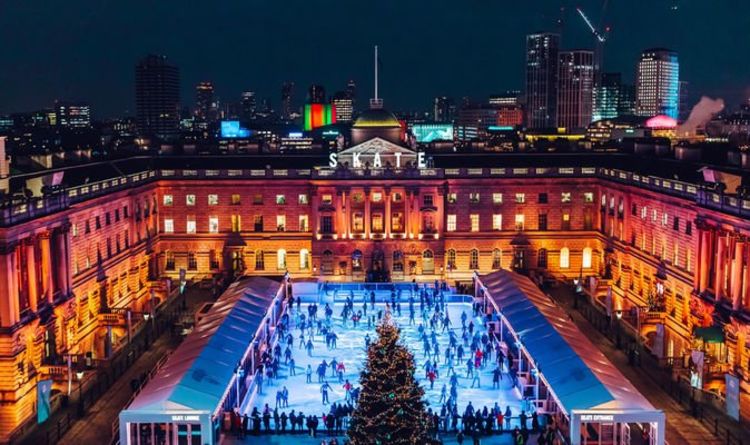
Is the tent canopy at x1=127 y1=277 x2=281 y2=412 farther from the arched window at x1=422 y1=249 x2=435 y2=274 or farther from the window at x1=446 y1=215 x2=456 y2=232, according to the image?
the window at x1=446 y1=215 x2=456 y2=232

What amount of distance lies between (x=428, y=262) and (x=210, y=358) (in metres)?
50.4

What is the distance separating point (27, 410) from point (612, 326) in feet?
150

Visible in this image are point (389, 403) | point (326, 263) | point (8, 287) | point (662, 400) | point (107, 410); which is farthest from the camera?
point (326, 263)

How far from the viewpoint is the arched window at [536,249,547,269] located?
100875 millimetres

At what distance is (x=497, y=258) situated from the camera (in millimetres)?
101250

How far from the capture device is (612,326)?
76.2 metres

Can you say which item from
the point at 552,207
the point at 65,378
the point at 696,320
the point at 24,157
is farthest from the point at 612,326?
the point at 24,157

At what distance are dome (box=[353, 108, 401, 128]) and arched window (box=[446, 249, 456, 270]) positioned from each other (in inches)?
1029

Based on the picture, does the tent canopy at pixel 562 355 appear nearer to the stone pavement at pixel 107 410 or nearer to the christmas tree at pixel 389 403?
the christmas tree at pixel 389 403

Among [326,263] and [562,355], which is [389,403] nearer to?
[562,355]

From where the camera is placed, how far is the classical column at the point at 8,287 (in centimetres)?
6019

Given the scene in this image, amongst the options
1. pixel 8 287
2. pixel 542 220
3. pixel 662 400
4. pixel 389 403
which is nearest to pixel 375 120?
pixel 542 220

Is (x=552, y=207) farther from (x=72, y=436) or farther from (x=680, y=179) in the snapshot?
(x=72, y=436)

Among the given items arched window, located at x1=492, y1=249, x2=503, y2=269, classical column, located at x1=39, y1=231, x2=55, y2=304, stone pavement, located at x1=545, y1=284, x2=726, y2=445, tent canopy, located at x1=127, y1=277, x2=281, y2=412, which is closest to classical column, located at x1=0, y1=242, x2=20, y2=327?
classical column, located at x1=39, y1=231, x2=55, y2=304
